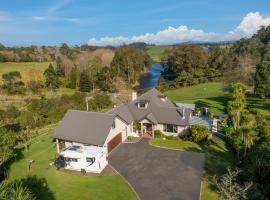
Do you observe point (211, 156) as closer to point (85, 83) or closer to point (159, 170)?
point (159, 170)

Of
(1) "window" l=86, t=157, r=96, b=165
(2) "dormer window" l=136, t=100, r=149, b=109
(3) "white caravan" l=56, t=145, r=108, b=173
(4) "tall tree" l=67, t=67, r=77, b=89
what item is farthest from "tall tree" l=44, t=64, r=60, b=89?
(1) "window" l=86, t=157, r=96, b=165

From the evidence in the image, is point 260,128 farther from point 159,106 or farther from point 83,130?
point 83,130

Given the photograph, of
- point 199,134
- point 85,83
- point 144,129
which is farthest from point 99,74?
point 199,134

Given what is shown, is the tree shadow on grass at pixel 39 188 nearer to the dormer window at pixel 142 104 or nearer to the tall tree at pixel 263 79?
the dormer window at pixel 142 104

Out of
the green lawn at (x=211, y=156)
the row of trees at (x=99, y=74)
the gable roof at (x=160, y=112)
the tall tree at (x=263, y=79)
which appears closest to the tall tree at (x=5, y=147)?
the gable roof at (x=160, y=112)

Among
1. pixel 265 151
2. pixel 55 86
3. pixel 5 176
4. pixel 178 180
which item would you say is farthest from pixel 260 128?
pixel 55 86

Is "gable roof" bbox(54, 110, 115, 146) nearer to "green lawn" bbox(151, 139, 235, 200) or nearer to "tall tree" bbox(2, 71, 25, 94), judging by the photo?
"green lawn" bbox(151, 139, 235, 200)
